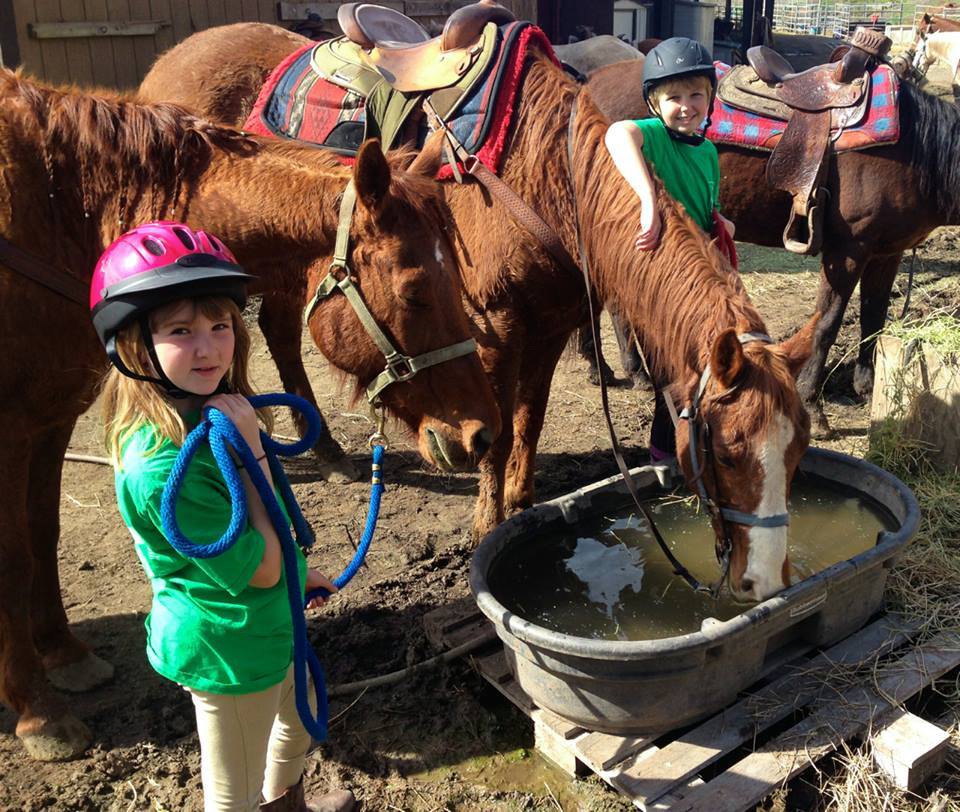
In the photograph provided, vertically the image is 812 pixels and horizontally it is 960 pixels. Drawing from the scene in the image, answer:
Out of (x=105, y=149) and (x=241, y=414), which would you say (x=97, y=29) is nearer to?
(x=105, y=149)

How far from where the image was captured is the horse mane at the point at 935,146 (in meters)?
4.34

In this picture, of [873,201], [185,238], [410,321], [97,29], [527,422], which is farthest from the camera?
[97,29]

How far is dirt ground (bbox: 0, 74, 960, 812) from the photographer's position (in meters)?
2.33

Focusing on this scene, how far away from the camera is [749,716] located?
236 centimetres

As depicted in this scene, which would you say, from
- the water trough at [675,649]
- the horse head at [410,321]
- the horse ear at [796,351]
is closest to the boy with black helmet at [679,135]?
the horse ear at [796,351]

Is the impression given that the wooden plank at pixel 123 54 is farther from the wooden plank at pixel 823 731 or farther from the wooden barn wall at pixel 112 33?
the wooden plank at pixel 823 731

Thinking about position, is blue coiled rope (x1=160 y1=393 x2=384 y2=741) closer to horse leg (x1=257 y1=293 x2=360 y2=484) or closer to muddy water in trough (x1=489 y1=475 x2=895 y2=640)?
muddy water in trough (x1=489 y1=475 x2=895 y2=640)

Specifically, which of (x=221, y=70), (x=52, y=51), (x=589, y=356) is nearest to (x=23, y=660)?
(x=221, y=70)

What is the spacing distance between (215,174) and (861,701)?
232cm

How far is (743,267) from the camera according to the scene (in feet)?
24.5

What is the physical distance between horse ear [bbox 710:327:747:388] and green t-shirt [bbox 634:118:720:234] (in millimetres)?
875

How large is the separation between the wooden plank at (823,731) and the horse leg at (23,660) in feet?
5.77

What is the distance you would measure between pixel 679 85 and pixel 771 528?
5.21ft

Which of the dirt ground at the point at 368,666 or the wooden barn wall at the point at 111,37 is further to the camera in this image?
the wooden barn wall at the point at 111,37
